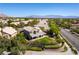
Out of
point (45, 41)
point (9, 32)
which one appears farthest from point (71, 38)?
point (9, 32)

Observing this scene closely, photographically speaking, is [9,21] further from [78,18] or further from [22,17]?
[78,18]

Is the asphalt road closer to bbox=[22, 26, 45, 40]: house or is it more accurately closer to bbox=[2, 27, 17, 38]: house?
bbox=[22, 26, 45, 40]: house

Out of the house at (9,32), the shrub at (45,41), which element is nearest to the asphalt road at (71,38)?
the shrub at (45,41)

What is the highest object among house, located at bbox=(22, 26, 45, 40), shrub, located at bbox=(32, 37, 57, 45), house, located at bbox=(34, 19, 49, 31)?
house, located at bbox=(34, 19, 49, 31)

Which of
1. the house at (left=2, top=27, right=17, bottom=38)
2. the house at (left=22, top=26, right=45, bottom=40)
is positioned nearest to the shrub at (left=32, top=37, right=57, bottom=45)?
the house at (left=22, top=26, right=45, bottom=40)

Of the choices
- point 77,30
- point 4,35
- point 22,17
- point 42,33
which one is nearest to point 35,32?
point 42,33

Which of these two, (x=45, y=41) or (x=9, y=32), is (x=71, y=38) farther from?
(x=9, y=32)
